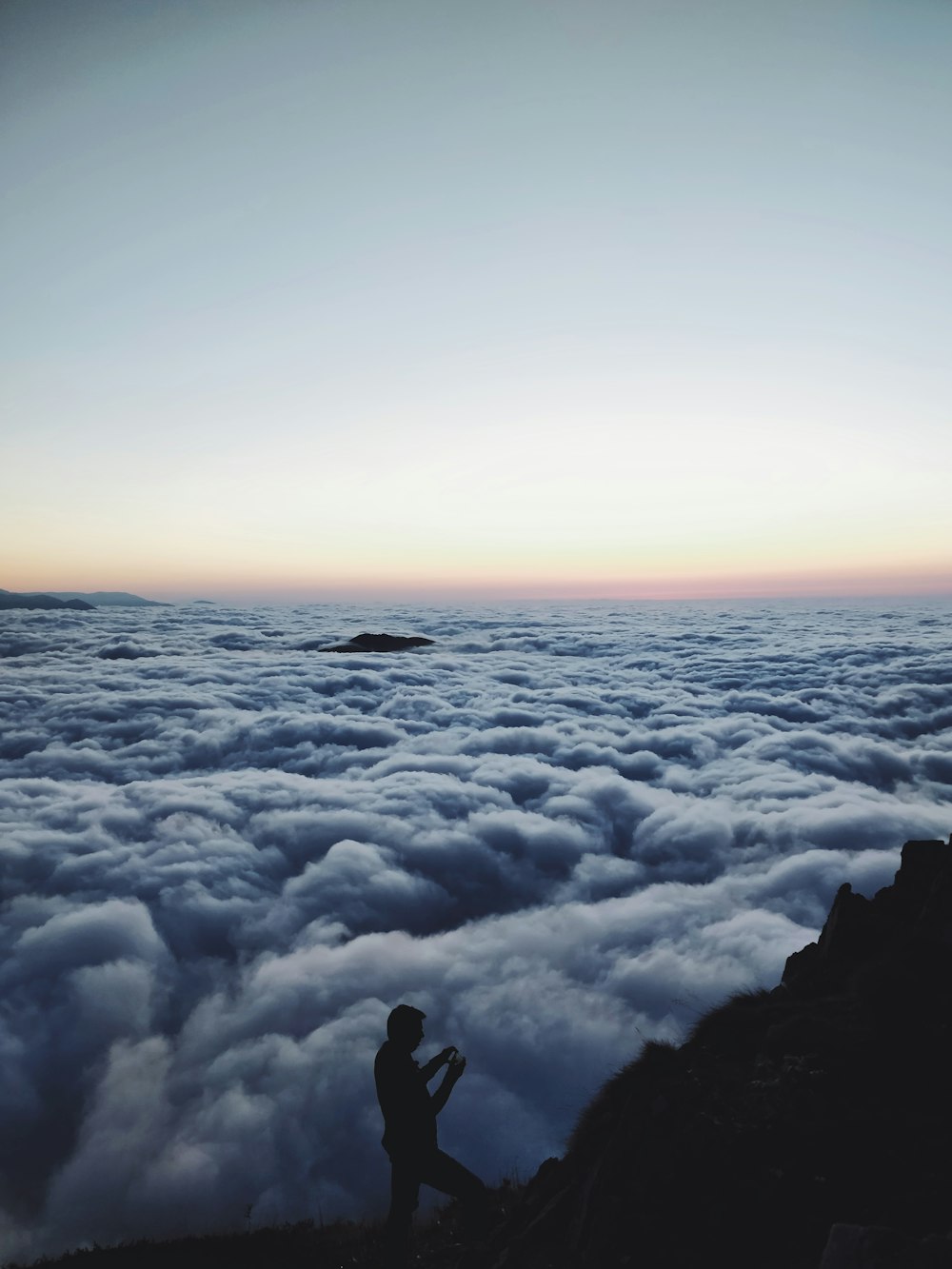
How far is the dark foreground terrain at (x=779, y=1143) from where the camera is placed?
13.5ft

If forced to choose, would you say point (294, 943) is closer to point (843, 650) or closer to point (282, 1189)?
point (282, 1189)

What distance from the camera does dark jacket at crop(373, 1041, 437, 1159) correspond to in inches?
224

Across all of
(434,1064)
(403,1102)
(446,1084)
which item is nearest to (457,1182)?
(446,1084)

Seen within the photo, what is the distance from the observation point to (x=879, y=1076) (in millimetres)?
5176

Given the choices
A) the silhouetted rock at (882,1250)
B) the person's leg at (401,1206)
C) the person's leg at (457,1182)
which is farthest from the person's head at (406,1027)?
the silhouetted rock at (882,1250)

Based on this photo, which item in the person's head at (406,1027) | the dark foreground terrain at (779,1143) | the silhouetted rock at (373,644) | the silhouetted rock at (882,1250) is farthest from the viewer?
the silhouetted rock at (373,644)

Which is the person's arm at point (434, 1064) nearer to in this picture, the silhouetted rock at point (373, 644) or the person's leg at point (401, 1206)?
the person's leg at point (401, 1206)

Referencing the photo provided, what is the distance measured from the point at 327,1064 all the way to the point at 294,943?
1202 centimetres

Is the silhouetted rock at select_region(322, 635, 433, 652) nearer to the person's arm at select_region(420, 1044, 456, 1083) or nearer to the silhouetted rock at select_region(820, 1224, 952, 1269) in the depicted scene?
the person's arm at select_region(420, 1044, 456, 1083)

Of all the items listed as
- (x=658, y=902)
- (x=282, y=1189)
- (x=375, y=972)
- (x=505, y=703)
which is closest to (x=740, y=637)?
(x=505, y=703)

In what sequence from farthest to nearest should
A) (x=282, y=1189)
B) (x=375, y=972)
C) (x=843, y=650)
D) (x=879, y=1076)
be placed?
(x=843, y=650) < (x=375, y=972) < (x=282, y=1189) < (x=879, y=1076)

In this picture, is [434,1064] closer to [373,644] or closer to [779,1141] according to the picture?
[779,1141]

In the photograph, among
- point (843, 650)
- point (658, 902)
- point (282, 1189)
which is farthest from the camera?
point (843, 650)

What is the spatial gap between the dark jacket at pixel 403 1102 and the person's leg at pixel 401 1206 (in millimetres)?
186
